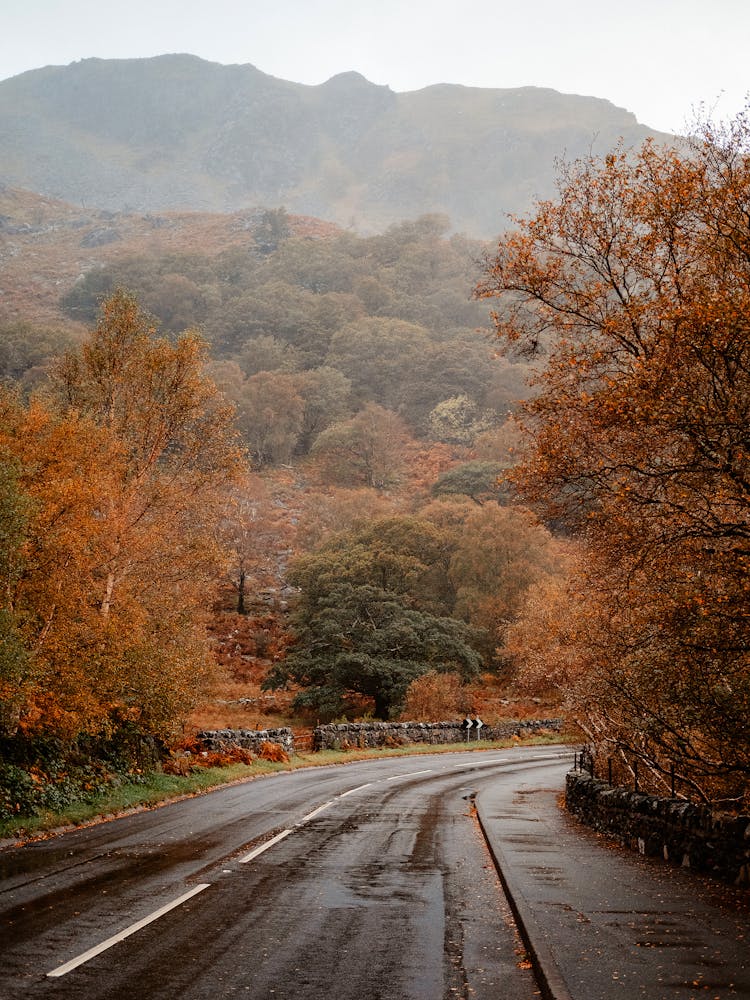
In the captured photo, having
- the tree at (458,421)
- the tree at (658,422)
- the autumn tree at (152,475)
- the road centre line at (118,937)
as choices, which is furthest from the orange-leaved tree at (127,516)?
the tree at (458,421)

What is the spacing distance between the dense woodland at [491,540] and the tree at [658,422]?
0.05 metres

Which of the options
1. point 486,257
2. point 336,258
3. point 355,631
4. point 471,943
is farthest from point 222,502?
point 336,258

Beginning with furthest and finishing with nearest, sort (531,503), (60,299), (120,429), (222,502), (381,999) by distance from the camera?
(60,299), (222,502), (120,429), (531,503), (381,999)

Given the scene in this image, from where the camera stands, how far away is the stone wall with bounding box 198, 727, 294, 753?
2959 centimetres

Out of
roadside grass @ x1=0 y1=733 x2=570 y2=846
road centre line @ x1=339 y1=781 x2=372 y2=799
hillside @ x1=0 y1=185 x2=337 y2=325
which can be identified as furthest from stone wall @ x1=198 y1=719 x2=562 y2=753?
hillside @ x1=0 y1=185 x2=337 y2=325

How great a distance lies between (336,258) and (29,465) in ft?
426

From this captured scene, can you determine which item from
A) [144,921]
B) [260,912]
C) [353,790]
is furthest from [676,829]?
[353,790]

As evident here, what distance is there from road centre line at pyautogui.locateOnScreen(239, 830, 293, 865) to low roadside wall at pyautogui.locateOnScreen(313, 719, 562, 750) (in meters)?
24.5

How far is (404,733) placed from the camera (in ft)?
139

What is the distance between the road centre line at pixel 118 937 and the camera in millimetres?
6520

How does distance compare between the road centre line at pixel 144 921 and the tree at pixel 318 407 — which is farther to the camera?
the tree at pixel 318 407

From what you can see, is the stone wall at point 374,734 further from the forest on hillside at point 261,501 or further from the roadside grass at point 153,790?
the forest on hillside at point 261,501

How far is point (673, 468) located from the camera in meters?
9.95

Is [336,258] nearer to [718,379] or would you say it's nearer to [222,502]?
[222,502]
